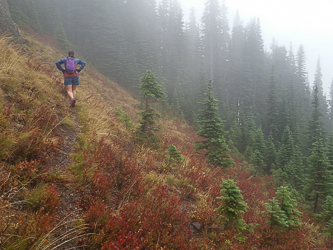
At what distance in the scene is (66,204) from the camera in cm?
273

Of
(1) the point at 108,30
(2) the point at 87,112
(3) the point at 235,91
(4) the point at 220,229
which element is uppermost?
(1) the point at 108,30

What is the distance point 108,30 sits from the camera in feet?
121

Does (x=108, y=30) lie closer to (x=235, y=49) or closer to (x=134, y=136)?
(x=134, y=136)

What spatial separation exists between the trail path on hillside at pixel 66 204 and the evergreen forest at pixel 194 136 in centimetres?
15

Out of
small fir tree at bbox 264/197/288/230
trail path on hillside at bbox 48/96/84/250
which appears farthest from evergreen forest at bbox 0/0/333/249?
trail path on hillside at bbox 48/96/84/250

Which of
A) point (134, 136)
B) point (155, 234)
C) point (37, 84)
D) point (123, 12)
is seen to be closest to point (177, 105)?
point (134, 136)

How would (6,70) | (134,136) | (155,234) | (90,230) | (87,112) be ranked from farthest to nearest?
1. (134,136)
2. (87,112)
3. (6,70)
4. (155,234)
5. (90,230)

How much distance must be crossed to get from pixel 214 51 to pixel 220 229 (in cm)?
6221

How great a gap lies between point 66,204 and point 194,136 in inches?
744

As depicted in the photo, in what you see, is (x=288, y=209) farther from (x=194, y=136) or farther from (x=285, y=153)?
(x=285, y=153)

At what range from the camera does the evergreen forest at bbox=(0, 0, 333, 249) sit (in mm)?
3361

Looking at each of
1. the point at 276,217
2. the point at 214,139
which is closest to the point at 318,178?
the point at 214,139

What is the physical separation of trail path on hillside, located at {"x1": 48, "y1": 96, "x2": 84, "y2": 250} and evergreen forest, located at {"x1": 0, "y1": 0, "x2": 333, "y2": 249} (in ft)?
0.50

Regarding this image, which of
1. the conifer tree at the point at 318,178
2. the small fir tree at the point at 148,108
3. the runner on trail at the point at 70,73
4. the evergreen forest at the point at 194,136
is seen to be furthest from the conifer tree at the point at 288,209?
the conifer tree at the point at 318,178
